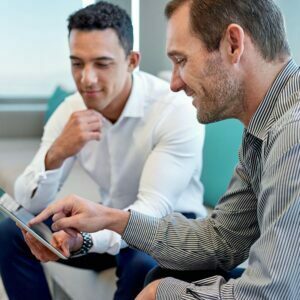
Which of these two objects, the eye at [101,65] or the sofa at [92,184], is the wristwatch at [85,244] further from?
the eye at [101,65]

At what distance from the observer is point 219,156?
5.38 feet

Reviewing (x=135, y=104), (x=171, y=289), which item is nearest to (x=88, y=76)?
(x=135, y=104)

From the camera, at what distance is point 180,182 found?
1.35 m

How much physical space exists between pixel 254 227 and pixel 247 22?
41 cm

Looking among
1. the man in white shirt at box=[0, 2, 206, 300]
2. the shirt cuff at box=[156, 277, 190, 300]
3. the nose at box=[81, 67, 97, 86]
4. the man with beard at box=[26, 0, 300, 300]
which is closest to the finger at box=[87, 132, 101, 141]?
the man in white shirt at box=[0, 2, 206, 300]

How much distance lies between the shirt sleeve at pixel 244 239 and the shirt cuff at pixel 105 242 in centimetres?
16

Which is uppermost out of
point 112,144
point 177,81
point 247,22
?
point 247,22

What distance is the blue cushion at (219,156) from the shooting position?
5.18ft

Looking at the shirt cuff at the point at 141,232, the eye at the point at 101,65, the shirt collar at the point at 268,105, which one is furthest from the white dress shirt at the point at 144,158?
the shirt collar at the point at 268,105

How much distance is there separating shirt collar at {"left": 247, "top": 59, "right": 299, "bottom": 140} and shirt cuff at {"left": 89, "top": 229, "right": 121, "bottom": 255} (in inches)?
19.8

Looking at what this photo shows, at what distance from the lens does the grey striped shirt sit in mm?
679

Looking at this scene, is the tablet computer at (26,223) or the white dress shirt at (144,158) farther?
the white dress shirt at (144,158)

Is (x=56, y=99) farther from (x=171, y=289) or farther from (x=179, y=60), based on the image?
(x=171, y=289)

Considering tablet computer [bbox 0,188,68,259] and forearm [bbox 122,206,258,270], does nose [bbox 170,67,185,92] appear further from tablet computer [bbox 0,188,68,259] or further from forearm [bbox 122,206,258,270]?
tablet computer [bbox 0,188,68,259]
